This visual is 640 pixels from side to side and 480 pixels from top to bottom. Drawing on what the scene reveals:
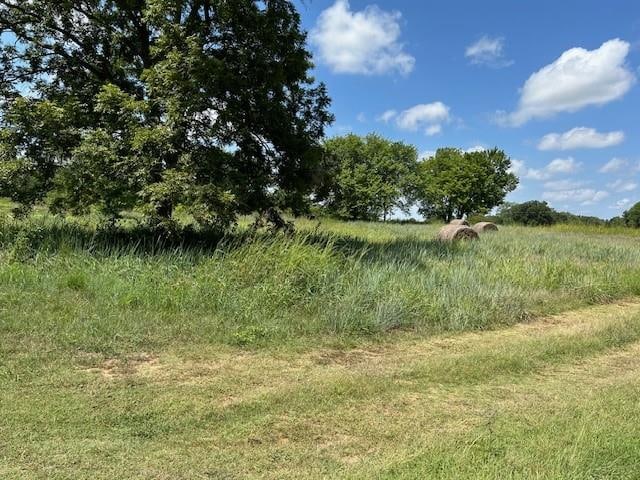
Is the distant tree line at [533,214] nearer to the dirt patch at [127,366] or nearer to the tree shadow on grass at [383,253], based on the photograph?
the tree shadow on grass at [383,253]

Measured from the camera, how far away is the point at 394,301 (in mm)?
7641

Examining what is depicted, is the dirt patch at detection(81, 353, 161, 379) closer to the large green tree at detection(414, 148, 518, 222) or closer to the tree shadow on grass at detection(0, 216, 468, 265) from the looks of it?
the tree shadow on grass at detection(0, 216, 468, 265)

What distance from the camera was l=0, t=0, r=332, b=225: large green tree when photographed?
9172mm

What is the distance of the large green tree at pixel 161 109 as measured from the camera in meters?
9.17

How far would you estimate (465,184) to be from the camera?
71312mm

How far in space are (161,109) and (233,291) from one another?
13.6ft

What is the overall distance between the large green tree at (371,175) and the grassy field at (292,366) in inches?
2061

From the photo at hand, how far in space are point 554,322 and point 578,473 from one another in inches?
215

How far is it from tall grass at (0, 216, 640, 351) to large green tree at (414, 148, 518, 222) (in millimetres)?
62351

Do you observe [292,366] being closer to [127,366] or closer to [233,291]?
[127,366]

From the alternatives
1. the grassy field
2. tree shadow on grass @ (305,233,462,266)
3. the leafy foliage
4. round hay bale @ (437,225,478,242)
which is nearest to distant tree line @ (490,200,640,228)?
the leafy foliage

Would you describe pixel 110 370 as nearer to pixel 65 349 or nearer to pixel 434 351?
pixel 65 349


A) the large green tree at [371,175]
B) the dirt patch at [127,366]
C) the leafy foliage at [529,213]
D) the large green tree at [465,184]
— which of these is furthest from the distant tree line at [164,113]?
the leafy foliage at [529,213]

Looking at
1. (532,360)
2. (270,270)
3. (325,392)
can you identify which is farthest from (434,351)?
(270,270)
